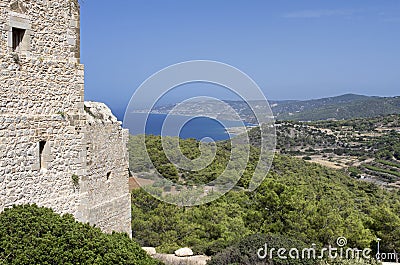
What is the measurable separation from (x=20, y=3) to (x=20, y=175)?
288cm

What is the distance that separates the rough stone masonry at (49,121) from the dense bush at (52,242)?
2.30 ft

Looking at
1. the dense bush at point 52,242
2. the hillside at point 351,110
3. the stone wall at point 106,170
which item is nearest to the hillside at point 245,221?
the stone wall at point 106,170

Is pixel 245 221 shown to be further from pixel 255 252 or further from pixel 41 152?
pixel 41 152

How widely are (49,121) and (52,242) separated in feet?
8.03

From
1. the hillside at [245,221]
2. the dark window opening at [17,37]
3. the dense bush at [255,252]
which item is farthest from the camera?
the hillside at [245,221]

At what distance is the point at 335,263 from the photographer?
10.6 metres

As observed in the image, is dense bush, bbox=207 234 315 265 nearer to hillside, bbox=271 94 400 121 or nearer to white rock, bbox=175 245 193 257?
white rock, bbox=175 245 193 257

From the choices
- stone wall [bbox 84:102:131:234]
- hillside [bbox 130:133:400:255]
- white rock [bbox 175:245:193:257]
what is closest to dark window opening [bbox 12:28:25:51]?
stone wall [bbox 84:102:131:234]

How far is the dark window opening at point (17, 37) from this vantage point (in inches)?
274

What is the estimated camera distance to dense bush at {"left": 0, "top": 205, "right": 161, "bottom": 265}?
5.68m

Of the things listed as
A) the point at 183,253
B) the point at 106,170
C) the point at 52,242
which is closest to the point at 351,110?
the point at 183,253

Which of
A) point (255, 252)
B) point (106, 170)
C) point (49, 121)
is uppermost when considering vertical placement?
point (49, 121)

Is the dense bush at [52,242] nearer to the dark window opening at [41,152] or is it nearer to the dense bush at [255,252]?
the dark window opening at [41,152]

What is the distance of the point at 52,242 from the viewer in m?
5.89
